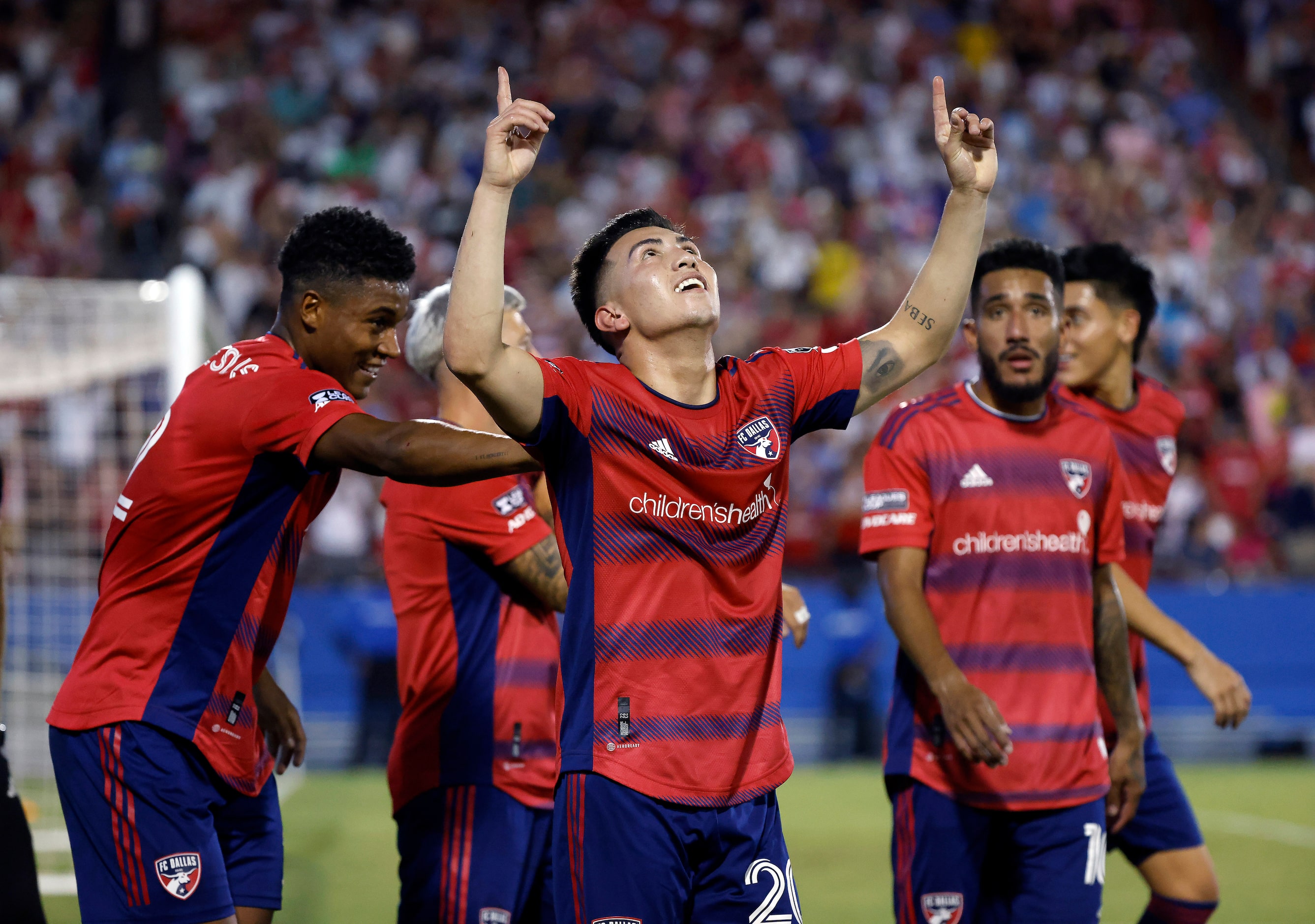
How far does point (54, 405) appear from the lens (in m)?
8.34

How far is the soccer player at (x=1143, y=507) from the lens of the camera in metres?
4.94

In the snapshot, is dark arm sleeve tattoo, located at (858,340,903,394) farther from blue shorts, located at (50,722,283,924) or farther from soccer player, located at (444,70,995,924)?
blue shorts, located at (50,722,283,924)

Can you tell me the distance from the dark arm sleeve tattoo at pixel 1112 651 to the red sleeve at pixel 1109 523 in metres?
0.06

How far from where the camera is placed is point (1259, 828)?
33.3 feet

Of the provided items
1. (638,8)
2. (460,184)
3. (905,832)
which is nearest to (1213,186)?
(638,8)

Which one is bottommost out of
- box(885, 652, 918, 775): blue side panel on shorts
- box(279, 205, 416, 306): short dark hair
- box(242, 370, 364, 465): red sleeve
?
box(885, 652, 918, 775): blue side panel on shorts

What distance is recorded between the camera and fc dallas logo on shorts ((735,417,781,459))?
11.5 ft

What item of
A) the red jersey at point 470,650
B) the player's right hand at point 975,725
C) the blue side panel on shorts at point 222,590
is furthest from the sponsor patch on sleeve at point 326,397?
the player's right hand at point 975,725

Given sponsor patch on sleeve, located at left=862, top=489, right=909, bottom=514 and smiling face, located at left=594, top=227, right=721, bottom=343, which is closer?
smiling face, located at left=594, top=227, right=721, bottom=343

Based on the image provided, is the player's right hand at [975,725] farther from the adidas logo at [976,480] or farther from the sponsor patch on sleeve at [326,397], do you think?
the sponsor patch on sleeve at [326,397]

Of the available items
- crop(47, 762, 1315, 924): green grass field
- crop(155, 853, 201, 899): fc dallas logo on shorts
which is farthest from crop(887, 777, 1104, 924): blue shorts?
crop(47, 762, 1315, 924): green grass field

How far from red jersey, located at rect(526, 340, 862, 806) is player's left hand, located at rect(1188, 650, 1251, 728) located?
79.9 inches

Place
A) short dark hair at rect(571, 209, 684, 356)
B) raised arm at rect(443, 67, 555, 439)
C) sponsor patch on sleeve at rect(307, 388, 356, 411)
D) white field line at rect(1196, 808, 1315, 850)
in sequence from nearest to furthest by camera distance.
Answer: raised arm at rect(443, 67, 555, 439) < sponsor patch on sleeve at rect(307, 388, 356, 411) < short dark hair at rect(571, 209, 684, 356) < white field line at rect(1196, 808, 1315, 850)

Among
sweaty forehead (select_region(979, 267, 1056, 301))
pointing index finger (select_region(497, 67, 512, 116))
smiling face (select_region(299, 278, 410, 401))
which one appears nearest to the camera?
pointing index finger (select_region(497, 67, 512, 116))
